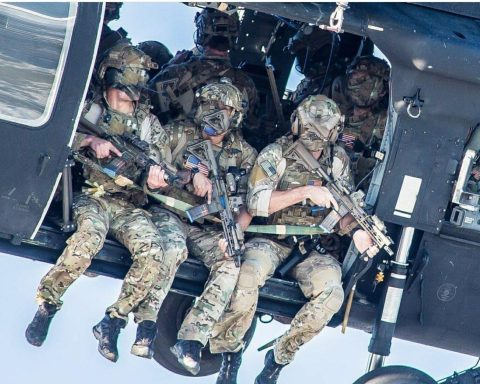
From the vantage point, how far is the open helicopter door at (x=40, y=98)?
11.9 metres

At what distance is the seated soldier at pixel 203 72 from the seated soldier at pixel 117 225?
2.55ft

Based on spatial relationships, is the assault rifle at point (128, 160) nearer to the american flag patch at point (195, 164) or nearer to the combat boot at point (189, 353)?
the american flag patch at point (195, 164)

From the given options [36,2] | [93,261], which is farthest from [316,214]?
[36,2]

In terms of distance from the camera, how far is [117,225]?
41.7 ft

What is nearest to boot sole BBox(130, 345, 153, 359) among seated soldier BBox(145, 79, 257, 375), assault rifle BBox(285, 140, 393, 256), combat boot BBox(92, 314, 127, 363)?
combat boot BBox(92, 314, 127, 363)

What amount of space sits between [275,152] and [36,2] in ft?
6.95

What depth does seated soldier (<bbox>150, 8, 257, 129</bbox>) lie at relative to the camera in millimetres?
13797

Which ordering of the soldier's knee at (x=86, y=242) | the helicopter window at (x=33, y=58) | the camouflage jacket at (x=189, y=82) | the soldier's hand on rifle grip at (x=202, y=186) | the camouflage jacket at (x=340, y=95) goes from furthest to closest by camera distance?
the camouflage jacket at (x=340, y=95) → the camouflage jacket at (x=189, y=82) → the soldier's hand on rifle grip at (x=202, y=186) → the soldier's knee at (x=86, y=242) → the helicopter window at (x=33, y=58)

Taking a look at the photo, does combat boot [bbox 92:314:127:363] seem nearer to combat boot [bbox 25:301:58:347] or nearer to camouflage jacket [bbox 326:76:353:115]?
combat boot [bbox 25:301:58:347]

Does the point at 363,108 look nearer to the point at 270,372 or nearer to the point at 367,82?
the point at 367,82

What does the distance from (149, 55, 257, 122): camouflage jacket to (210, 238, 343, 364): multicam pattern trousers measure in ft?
4.27

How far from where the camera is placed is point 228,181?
1293 centimetres

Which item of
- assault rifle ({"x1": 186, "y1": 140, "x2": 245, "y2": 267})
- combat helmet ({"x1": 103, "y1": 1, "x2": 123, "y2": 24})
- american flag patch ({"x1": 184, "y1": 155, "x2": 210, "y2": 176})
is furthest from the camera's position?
combat helmet ({"x1": 103, "y1": 1, "x2": 123, "y2": 24})

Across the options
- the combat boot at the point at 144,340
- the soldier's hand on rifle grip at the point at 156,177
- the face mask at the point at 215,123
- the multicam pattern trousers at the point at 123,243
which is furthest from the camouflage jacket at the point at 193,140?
the combat boot at the point at 144,340
